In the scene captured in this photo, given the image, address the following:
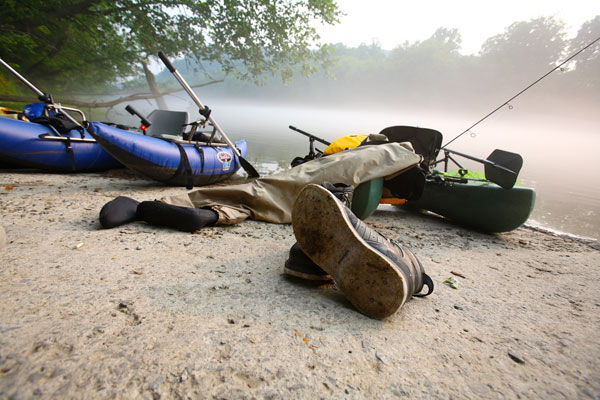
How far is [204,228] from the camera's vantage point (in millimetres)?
2488

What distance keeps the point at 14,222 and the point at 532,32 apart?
78.7m

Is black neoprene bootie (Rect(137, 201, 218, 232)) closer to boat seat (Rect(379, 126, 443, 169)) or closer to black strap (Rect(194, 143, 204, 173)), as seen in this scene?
black strap (Rect(194, 143, 204, 173))

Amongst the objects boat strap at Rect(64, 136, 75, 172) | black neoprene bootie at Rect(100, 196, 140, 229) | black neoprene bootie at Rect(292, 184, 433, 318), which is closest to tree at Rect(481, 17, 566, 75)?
black neoprene bootie at Rect(292, 184, 433, 318)

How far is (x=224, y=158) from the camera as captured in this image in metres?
4.77

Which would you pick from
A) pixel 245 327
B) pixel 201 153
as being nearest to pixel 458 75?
pixel 201 153

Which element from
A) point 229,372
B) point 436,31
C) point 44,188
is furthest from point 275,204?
point 436,31

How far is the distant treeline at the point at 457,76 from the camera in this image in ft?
123

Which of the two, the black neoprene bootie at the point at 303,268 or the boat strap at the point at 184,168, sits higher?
the boat strap at the point at 184,168

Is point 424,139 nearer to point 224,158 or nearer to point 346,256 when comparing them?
point 346,256

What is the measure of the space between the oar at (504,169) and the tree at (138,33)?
14956 mm

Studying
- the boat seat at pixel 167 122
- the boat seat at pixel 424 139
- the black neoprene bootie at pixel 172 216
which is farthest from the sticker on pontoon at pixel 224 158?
the boat seat at pixel 424 139

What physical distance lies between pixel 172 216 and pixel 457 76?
7231 cm

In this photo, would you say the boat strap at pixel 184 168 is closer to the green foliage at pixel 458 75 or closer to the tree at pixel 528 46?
the green foliage at pixel 458 75

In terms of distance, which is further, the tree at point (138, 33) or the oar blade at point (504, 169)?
the tree at point (138, 33)
